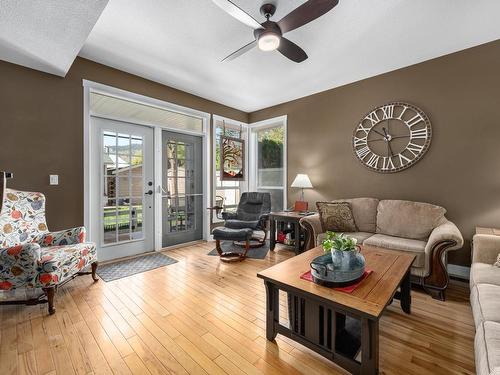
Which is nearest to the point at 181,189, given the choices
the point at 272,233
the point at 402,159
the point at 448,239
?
the point at 272,233

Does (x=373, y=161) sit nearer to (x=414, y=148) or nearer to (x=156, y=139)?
(x=414, y=148)

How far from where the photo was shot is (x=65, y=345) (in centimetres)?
168

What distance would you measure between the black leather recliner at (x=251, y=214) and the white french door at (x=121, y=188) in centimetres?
130

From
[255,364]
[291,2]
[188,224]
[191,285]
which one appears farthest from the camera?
[188,224]

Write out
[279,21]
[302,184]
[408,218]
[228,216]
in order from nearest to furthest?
[279,21]
[408,218]
[302,184]
[228,216]

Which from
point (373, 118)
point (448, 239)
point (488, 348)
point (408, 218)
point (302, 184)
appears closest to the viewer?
point (488, 348)

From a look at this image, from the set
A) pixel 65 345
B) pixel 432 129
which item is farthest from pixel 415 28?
pixel 65 345

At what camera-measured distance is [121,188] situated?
3529 millimetres

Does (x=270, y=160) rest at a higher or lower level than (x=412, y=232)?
higher

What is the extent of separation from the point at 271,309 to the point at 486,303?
132 centimetres

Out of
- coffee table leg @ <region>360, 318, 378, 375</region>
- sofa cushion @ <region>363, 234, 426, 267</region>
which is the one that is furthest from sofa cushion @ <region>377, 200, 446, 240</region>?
coffee table leg @ <region>360, 318, 378, 375</region>

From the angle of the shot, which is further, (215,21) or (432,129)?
(432,129)

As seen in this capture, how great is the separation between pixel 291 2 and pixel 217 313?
9.07ft

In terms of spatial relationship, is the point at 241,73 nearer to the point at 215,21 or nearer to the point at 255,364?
the point at 215,21
